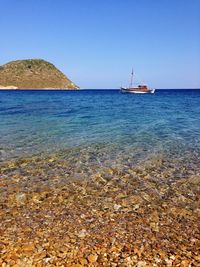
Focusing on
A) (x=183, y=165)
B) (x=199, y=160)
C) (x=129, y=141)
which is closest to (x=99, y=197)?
(x=183, y=165)

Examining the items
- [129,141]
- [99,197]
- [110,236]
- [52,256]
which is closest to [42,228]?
[52,256]

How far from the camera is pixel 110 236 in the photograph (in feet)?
20.6

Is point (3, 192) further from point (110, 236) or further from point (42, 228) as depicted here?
point (110, 236)

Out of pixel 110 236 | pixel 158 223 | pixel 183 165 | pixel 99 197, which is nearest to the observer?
pixel 110 236

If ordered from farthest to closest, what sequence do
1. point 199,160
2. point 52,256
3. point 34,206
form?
point 199,160 → point 34,206 → point 52,256

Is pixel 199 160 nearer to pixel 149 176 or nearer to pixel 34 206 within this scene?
pixel 149 176

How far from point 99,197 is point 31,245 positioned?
3.00 m

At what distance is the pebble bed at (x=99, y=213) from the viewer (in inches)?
221

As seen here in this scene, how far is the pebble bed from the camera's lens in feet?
18.4

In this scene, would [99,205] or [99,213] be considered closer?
[99,213]

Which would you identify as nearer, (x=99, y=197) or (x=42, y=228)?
(x=42, y=228)

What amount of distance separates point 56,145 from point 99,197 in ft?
25.1

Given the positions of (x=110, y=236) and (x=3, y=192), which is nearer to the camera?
(x=110, y=236)

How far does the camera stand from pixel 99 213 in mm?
7469
